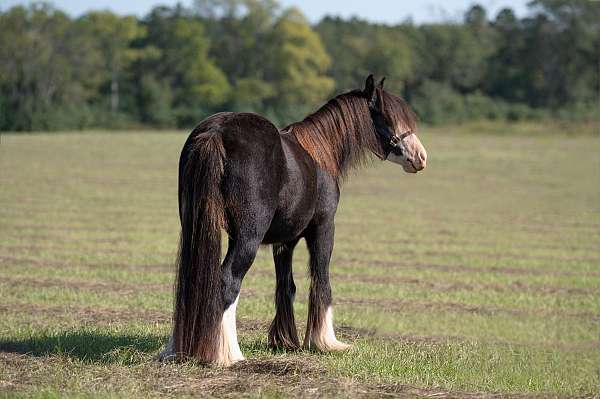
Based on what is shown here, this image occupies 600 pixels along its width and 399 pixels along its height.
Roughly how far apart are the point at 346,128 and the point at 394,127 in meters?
0.48

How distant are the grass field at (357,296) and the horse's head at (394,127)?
190 cm

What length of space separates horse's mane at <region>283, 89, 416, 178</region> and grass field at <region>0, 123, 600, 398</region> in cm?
186

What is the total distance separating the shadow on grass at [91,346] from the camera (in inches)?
279

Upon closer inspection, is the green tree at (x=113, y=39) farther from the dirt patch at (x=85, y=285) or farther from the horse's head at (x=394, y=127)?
the horse's head at (x=394, y=127)

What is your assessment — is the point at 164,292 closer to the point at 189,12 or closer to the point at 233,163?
the point at 233,163

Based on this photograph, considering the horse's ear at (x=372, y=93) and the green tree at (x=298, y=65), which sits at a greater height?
the green tree at (x=298, y=65)

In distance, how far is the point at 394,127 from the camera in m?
8.12

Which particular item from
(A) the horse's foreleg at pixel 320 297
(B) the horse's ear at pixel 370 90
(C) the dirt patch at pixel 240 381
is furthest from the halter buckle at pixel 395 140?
(C) the dirt patch at pixel 240 381

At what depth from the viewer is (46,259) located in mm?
14758

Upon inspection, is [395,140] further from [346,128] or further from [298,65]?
[298,65]

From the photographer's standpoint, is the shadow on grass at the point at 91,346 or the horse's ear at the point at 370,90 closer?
the shadow on grass at the point at 91,346

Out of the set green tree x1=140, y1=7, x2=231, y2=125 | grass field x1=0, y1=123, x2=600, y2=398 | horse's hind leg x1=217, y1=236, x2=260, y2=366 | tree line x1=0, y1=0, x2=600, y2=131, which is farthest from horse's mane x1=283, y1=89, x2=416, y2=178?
green tree x1=140, y1=7, x2=231, y2=125

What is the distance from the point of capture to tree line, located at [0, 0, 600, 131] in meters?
69.1

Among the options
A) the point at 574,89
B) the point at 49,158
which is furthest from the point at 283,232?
the point at 574,89
